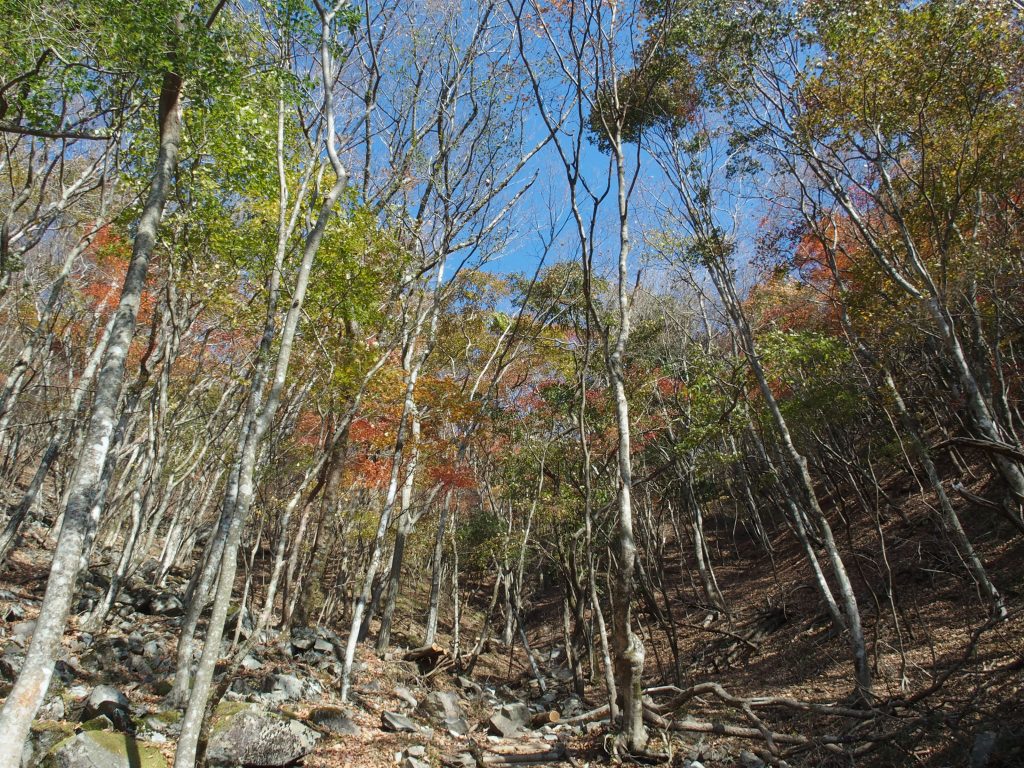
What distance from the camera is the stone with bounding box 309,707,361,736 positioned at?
6.76 m

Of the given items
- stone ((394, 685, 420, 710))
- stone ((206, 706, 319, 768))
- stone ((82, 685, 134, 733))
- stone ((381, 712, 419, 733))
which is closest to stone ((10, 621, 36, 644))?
stone ((82, 685, 134, 733))

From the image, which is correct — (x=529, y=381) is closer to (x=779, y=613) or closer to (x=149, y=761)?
(x=779, y=613)

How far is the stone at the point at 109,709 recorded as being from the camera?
5453mm

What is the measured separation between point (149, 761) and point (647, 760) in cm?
451

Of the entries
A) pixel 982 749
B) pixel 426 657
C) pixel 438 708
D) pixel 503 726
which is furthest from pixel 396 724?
pixel 982 749

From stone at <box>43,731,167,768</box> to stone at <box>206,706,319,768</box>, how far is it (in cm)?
48

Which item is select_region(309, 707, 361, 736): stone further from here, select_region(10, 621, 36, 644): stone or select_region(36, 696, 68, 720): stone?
select_region(10, 621, 36, 644): stone

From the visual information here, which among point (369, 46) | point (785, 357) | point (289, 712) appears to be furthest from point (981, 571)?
point (369, 46)

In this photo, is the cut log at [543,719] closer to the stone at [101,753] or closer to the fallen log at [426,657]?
the fallen log at [426,657]

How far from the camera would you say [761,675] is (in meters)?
10.8

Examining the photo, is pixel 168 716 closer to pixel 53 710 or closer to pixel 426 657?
pixel 53 710

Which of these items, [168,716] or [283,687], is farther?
[283,687]

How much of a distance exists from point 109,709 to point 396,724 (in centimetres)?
324

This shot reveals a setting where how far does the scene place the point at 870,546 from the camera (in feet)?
48.1
